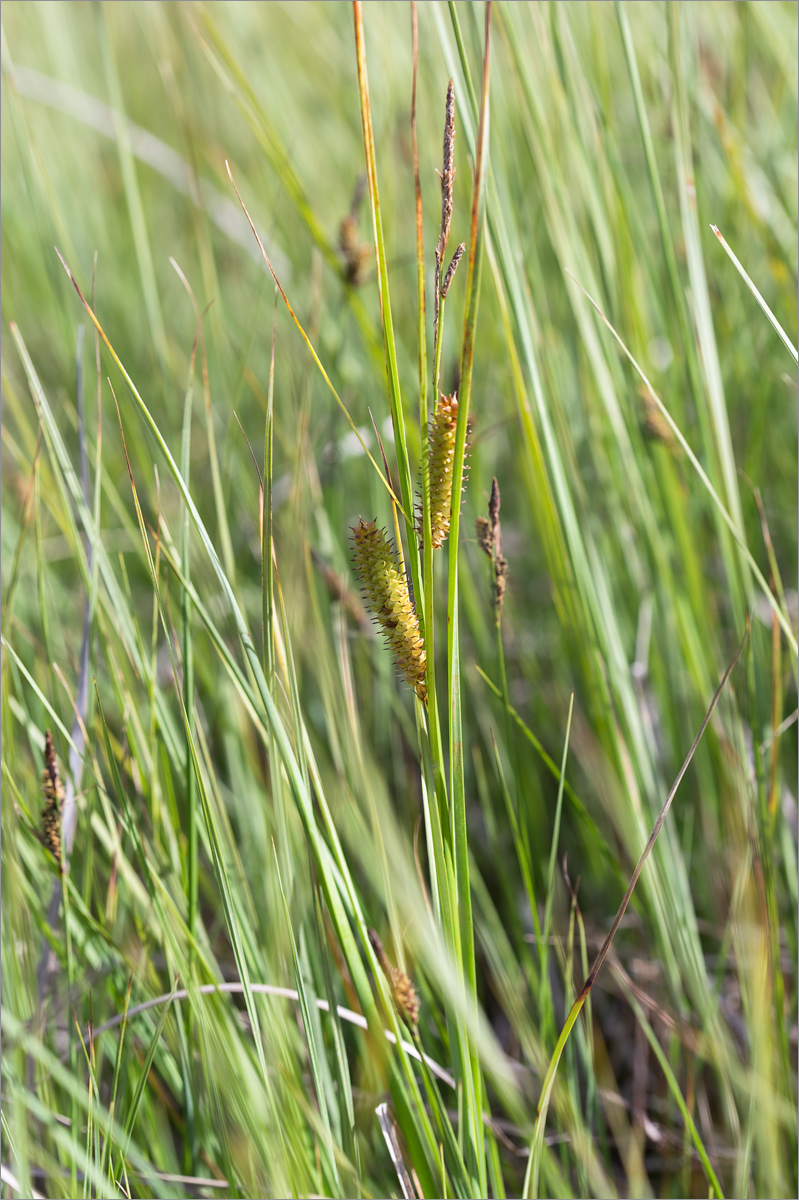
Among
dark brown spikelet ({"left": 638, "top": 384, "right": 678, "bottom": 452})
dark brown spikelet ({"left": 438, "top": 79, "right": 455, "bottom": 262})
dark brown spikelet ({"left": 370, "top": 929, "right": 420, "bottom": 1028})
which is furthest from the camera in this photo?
dark brown spikelet ({"left": 638, "top": 384, "right": 678, "bottom": 452})

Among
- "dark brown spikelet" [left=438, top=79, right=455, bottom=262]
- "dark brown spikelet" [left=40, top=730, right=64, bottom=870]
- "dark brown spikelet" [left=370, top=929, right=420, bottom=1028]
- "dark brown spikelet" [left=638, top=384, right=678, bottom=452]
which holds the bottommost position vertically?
"dark brown spikelet" [left=370, top=929, right=420, bottom=1028]

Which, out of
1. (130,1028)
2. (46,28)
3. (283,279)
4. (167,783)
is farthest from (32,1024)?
(46,28)

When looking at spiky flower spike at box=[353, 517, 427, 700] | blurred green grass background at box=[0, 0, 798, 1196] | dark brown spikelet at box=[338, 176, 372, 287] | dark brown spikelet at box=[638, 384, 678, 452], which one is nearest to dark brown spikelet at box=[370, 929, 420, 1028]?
blurred green grass background at box=[0, 0, 798, 1196]

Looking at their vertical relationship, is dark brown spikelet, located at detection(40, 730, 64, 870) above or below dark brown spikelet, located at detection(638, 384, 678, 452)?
below

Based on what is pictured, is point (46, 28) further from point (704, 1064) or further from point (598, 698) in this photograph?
point (704, 1064)

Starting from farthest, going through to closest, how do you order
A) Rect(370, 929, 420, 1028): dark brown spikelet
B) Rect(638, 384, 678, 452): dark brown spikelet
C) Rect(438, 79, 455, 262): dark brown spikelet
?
Rect(638, 384, 678, 452): dark brown spikelet
Rect(370, 929, 420, 1028): dark brown spikelet
Rect(438, 79, 455, 262): dark brown spikelet

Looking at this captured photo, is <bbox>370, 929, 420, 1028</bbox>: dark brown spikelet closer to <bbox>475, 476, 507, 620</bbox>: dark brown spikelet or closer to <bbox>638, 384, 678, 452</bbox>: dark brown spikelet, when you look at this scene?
<bbox>475, 476, 507, 620</bbox>: dark brown spikelet

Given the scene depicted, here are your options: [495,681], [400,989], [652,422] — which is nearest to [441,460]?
[400,989]

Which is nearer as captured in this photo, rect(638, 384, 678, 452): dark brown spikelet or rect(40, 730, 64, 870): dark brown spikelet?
rect(40, 730, 64, 870): dark brown spikelet
